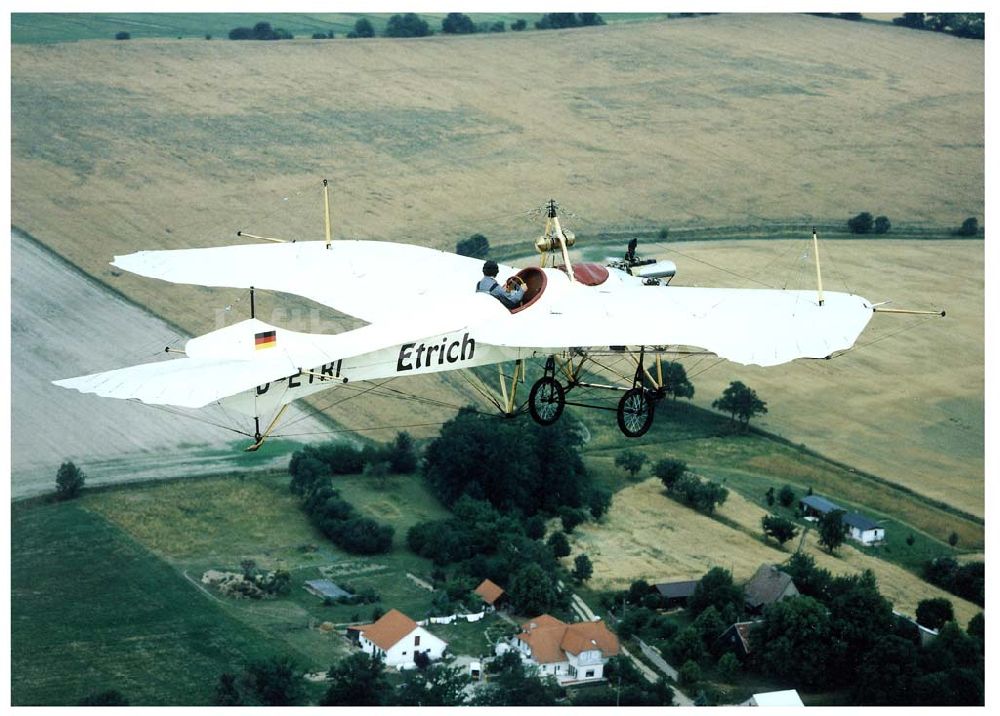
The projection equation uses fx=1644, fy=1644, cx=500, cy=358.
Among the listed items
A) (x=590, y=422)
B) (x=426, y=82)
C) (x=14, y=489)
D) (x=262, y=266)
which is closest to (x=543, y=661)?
(x=590, y=422)

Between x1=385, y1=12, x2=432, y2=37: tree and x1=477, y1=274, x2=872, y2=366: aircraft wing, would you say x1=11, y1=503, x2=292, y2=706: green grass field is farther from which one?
x1=385, y1=12, x2=432, y2=37: tree

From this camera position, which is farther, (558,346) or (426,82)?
(426,82)

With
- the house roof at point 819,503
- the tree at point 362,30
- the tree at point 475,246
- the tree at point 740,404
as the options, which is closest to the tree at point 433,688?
the house roof at point 819,503

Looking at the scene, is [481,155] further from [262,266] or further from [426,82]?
[262,266]

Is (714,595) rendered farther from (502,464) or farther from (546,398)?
(546,398)

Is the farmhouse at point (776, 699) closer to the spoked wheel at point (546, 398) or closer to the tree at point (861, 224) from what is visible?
the tree at point (861, 224)

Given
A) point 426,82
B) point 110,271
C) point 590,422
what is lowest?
point 590,422

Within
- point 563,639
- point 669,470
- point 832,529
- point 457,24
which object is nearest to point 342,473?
point 563,639
